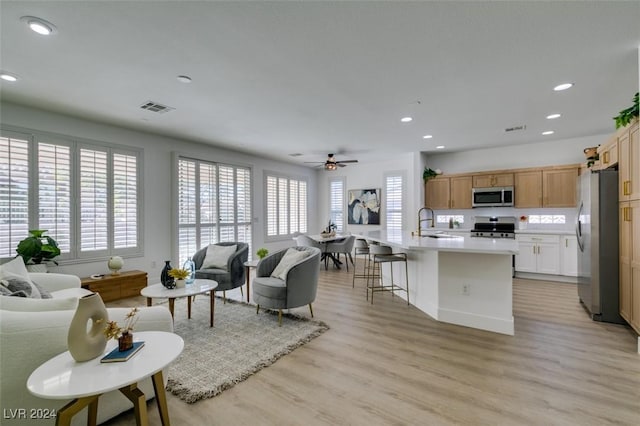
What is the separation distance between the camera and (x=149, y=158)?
5.15 m

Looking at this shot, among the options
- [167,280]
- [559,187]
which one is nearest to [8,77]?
[167,280]

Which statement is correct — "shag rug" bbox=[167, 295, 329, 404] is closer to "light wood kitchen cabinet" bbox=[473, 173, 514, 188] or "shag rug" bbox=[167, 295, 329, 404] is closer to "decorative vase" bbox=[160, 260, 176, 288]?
"decorative vase" bbox=[160, 260, 176, 288]

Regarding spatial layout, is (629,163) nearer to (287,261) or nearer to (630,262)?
(630,262)

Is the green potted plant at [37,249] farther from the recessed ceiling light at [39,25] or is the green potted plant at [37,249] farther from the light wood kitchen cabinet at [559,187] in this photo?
→ the light wood kitchen cabinet at [559,187]

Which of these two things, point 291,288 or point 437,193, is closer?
point 291,288

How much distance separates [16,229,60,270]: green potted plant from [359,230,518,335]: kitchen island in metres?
4.55

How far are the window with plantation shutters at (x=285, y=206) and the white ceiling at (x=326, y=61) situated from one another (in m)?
3.16

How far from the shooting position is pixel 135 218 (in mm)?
4949

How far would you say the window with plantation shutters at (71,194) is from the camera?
3.75m

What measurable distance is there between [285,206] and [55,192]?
4.91m

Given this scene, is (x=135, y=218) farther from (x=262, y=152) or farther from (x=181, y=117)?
(x=262, y=152)

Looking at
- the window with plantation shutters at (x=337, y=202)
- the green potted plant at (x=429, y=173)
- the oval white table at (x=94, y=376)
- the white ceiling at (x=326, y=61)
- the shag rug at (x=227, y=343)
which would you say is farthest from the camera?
the window with plantation shutters at (x=337, y=202)

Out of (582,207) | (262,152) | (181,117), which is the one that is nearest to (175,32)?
(181,117)

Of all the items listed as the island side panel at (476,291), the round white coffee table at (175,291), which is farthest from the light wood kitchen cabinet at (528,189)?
the round white coffee table at (175,291)
